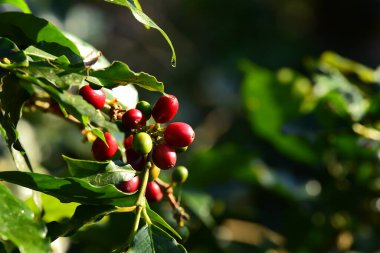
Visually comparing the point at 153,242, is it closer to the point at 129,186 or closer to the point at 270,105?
the point at 129,186

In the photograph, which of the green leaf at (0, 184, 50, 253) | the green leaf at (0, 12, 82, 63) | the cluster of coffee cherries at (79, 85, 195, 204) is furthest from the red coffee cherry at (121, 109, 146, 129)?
the green leaf at (0, 184, 50, 253)

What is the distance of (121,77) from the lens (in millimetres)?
991

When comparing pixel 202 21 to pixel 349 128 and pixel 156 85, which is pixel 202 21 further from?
pixel 156 85

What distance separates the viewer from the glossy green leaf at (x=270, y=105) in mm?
2033

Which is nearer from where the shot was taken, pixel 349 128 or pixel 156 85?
pixel 156 85

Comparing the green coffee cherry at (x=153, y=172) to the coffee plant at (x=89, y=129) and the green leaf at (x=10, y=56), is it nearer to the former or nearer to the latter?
the coffee plant at (x=89, y=129)

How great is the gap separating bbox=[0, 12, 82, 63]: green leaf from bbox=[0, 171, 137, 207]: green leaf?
198 millimetres

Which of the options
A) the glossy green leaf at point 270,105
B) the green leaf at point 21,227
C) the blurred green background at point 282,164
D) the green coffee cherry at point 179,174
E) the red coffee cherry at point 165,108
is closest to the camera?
the green leaf at point 21,227

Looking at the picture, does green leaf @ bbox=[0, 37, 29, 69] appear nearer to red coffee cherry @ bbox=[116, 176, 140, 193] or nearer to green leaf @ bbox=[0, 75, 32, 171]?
green leaf @ bbox=[0, 75, 32, 171]

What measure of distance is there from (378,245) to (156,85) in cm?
132

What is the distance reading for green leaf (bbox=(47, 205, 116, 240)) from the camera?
0.96 meters

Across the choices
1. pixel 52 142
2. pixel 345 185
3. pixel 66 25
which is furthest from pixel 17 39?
pixel 66 25

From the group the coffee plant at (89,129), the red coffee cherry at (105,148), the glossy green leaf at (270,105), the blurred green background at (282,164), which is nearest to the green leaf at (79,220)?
the coffee plant at (89,129)

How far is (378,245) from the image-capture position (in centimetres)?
205
